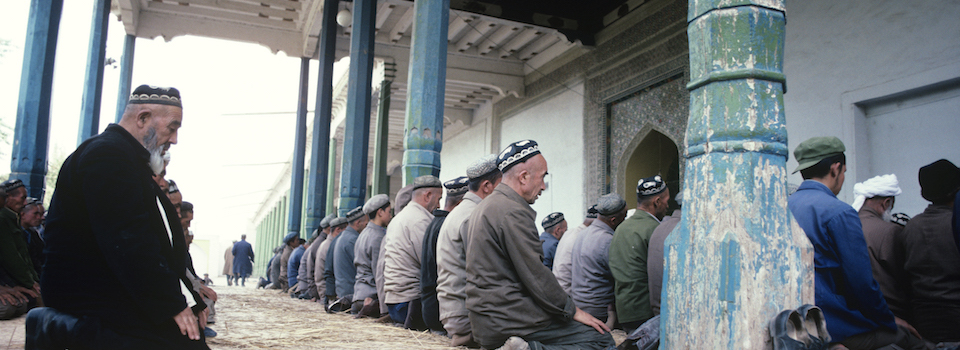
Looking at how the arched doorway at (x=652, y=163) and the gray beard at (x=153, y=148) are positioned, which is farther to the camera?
the arched doorway at (x=652, y=163)

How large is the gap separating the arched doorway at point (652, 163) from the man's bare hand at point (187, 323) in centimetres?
880

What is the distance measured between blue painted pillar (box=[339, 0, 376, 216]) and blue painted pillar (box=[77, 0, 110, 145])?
3.50 m

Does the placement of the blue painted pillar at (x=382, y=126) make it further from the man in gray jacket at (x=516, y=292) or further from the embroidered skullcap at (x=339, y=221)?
the man in gray jacket at (x=516, y=292)

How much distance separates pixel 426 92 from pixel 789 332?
14.1 feet

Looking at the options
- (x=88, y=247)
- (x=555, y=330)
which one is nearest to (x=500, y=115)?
(x=555, y=330)

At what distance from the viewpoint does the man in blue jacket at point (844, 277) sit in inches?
88.9

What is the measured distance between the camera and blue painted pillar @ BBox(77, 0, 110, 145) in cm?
888

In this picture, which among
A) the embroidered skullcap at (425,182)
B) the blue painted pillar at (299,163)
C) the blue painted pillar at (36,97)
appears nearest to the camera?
the embroidered skullcap at (425,182)

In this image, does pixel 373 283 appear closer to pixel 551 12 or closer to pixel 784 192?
pixel 784 192

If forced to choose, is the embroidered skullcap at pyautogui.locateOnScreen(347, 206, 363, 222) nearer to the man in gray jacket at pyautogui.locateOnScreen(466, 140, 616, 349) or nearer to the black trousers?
the black trousers

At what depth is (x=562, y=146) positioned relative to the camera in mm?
11883

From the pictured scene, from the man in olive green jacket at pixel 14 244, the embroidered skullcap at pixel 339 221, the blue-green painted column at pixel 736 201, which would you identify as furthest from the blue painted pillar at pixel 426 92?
the blue-green painted column at pixel 736 201

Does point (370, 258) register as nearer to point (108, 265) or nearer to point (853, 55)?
point (108, 265)

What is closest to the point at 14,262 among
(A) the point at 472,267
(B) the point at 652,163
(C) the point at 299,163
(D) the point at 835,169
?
(A) the point at 472,267
